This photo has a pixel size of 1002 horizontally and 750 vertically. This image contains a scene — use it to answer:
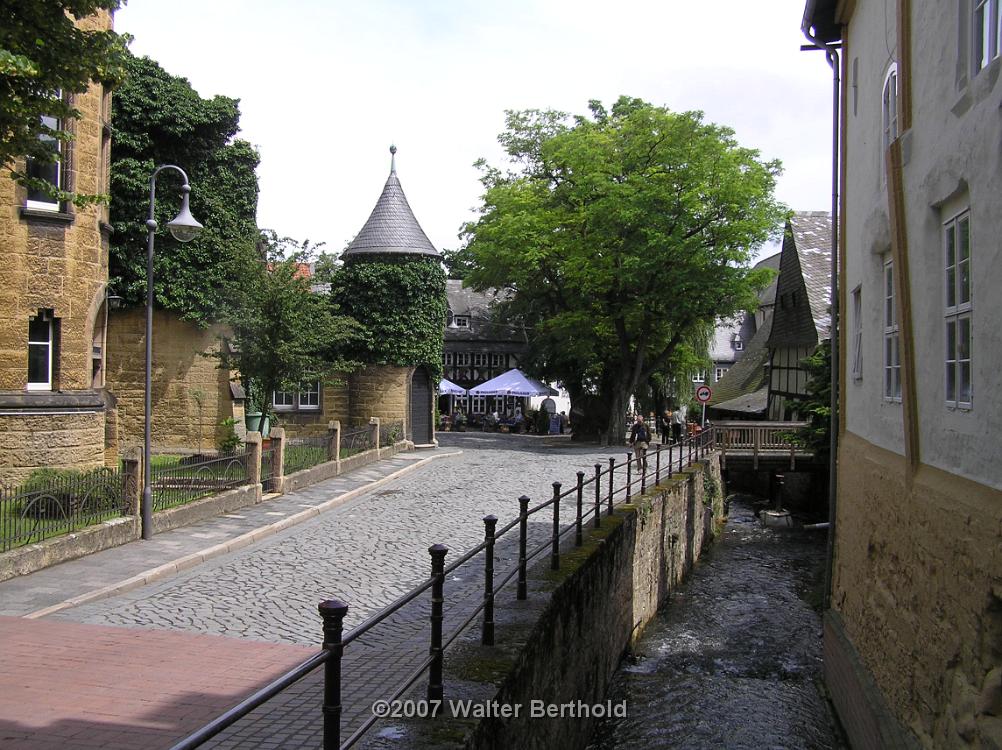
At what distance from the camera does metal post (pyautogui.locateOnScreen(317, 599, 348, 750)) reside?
11.5ft

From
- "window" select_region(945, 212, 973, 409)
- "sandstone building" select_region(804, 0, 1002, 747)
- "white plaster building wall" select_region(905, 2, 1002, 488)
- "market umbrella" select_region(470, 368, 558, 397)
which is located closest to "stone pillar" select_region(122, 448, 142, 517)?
"sandstone building" select_region(804, 0, 1002, 747)

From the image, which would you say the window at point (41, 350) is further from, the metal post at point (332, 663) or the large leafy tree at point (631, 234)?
the large leafy tree at point (631, 234)

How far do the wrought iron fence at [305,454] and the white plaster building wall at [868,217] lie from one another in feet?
39.2

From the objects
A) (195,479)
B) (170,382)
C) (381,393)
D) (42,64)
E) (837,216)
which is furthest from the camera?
(381,393)

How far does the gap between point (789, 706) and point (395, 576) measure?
5.12 meters

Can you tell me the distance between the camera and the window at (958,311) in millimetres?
6406

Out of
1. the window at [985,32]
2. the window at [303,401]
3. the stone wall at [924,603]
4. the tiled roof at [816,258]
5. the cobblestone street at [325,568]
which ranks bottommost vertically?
the cobblestone street at [325,568]

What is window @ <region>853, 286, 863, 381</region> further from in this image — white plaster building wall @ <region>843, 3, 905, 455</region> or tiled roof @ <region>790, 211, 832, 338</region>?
tiled roof @ <region>790, 211, 832, 338</region>

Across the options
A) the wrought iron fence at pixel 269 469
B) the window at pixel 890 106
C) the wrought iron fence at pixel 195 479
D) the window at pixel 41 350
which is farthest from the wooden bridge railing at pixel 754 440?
the window at pixel 890 106

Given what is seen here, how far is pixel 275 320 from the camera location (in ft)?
67.6

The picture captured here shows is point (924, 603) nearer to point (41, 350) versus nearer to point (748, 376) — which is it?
point (41, 350)

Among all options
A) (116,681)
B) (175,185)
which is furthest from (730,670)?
(175,185)

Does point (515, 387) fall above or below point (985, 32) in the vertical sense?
below

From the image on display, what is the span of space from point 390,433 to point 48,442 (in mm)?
13069
